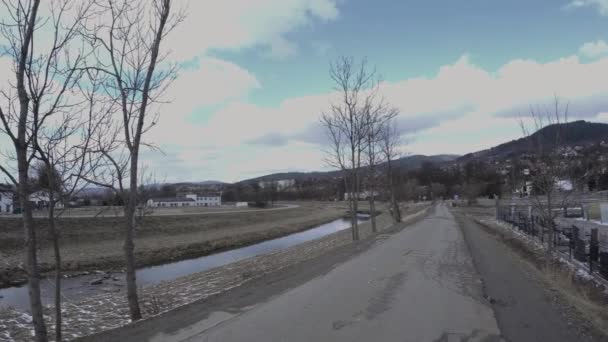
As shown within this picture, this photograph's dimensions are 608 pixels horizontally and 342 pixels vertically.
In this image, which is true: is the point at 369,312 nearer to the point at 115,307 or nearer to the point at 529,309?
the point at 529,309

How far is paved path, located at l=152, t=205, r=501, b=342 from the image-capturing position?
20.1ft

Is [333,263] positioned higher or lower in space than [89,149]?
lower

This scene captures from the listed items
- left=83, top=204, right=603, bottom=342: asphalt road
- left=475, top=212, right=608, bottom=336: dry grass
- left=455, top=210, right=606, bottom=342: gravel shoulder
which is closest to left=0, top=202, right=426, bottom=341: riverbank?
left=83, top=204, right=603, bottom=342: asphalt road

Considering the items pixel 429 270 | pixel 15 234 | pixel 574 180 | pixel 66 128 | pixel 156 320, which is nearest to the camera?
pixel 156 320

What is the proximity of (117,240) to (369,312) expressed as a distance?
101ft

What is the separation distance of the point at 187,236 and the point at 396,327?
115 ft

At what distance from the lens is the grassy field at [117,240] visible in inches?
985

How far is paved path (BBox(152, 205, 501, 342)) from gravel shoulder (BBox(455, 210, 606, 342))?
262mm

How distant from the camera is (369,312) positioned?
7.28 m

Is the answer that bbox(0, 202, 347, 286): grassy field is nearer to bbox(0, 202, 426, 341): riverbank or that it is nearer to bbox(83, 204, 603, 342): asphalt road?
bbox(0, 202, 426, 341): riverbank

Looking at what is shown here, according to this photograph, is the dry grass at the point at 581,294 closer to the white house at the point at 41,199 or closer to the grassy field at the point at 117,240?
the white house at the point at 41,199

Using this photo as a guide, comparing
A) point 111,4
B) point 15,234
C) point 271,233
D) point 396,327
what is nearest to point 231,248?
point 271,233

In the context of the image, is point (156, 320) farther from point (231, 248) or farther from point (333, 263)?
point (231, 248)

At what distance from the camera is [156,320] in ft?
25.0
